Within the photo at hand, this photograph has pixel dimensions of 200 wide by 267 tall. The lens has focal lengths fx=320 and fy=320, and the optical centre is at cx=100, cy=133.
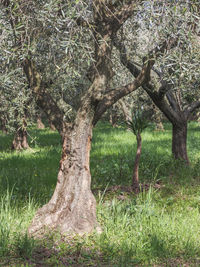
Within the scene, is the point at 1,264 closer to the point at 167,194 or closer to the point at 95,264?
the point at 95,264

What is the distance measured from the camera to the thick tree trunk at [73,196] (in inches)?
183

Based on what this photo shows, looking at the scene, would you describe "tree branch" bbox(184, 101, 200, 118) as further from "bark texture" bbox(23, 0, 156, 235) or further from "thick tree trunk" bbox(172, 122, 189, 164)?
"bark texture" bbox(23, 0, 156, 235)

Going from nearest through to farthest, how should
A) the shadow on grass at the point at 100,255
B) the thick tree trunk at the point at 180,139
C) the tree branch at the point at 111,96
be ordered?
1. the shadow on grass at the point at 100,255
2. the tree branch at the point at 111,96
3. the thick tree trunk at the point at 180,139

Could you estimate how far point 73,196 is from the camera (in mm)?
4785

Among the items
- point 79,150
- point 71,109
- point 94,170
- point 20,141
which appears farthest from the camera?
point 20,141

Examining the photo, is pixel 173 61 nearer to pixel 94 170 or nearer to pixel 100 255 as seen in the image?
pixel 100 255

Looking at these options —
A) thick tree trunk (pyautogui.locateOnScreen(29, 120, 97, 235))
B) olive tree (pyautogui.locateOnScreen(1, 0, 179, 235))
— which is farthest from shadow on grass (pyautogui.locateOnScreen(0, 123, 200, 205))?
olive tree (pyautogui.locateOnScreen(1, 0, 179, 235))

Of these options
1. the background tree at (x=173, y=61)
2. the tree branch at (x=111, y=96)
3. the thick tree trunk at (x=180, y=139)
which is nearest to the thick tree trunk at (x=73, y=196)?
the tree branch at (x=111, y=96)

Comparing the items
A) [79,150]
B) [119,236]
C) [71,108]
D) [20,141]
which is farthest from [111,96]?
[20,141]

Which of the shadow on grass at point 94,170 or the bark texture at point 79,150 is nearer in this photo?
the bark texture at point 79,150

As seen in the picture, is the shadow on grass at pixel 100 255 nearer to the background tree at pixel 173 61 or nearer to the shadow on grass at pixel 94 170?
the shadow on grass at pixel 94 170

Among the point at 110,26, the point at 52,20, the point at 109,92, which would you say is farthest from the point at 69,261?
the point at 110,26

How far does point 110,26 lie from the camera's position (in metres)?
5.12

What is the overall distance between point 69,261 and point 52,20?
3063 millimetres
